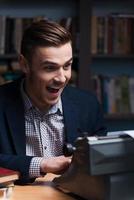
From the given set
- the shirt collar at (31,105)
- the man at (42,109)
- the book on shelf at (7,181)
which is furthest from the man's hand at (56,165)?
the shirt collar at (31,105)

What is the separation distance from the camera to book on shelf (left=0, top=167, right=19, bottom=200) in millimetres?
1384

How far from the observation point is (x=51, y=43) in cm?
166

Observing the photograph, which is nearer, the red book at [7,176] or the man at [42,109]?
the red book at [7,176]

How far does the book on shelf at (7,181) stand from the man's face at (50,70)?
39 centimetres

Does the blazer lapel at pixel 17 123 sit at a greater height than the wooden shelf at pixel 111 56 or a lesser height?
lesser

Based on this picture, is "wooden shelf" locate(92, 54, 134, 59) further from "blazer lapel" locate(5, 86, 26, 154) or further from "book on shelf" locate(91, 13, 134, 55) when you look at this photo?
"blazer lapel" locate(5, 86, 26, 154)

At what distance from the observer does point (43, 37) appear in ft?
5.47

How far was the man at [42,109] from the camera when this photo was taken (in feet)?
5.34

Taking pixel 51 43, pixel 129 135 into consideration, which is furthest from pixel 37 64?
pixel 129 135

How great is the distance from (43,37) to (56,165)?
0.49 m

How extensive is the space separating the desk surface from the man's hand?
5cm

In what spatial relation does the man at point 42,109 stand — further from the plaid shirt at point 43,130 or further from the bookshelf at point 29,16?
the bookshelf at point 29,16

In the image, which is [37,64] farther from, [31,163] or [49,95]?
[31,163]

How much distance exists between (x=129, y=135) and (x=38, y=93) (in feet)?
1.98
